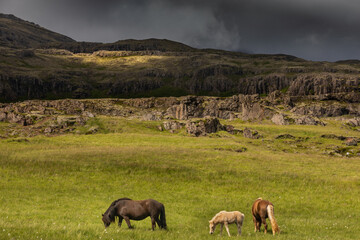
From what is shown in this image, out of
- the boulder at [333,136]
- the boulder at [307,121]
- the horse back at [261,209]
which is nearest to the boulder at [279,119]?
the boulder at [307,121]

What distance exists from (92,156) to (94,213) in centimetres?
2560

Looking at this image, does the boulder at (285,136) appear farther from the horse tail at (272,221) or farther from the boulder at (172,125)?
the horse tail at (272,221)

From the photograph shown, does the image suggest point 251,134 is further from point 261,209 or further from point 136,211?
point 136,211

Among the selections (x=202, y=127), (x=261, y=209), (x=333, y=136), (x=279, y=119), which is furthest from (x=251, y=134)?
(x=261, y=209)

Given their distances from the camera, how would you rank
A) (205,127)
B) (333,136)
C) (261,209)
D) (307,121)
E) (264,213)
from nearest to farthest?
(264,213)
(261,209)
(333,136)
(205,127)
(307,121)

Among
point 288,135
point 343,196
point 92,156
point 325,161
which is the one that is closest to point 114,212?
point 343,196

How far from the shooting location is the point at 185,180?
37750mm

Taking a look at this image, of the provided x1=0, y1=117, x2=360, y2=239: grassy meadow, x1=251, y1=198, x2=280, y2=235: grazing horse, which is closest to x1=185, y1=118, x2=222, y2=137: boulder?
x1=0, y1=117, x2=360, y2=239: grassy meadow

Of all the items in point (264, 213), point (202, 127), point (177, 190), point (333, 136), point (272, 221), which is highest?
point (264, 213)

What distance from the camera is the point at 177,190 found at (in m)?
33.9

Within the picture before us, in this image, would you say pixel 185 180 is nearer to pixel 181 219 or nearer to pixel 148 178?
pixel 148 178

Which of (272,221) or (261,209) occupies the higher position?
(261,209)

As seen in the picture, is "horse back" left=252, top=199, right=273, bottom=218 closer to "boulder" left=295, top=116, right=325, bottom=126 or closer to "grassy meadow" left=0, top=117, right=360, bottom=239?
"grassy meadow" left=0, top=117, right=360, bottom=239

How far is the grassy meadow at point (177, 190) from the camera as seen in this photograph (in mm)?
18172
